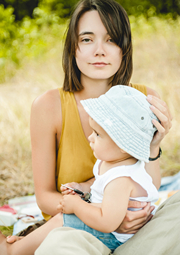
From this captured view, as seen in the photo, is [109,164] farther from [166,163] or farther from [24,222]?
[166,163]

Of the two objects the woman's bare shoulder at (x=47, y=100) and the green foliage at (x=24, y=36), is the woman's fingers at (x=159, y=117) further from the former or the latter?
the green foliage at (x=24, y=36)

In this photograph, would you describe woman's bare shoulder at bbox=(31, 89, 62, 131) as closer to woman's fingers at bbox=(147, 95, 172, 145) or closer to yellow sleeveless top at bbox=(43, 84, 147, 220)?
yellow sleeveless top at bbox=(43, 84, 147, 220)

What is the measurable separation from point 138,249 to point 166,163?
221 cm

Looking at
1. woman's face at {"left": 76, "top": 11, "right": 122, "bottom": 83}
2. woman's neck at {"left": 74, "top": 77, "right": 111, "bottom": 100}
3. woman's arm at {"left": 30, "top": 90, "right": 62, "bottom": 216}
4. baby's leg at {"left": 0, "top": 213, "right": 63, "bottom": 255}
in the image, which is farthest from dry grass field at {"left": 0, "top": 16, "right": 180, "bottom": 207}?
woman's face at {"left": 76, "top": 11, "right": 122, "bottom": 83}

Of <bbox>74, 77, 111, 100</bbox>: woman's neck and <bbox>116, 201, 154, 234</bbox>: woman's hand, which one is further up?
<bbox>74, 77, 111, 100</bbox>: woman's neck

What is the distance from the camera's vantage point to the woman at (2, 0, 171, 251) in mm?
1543

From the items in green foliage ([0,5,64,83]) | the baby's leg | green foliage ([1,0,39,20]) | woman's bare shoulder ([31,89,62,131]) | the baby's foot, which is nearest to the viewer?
the baby's leg

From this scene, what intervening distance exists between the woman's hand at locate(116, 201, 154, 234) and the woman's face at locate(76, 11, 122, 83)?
2.43 ft

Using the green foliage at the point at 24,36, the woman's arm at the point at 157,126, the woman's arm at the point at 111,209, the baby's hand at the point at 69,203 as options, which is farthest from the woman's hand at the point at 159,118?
the green foliage at the point at 24,36

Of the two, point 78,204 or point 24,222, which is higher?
point 78,204

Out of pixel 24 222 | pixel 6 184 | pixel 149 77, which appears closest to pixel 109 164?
pixel 24 222

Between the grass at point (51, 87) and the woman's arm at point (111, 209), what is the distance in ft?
5.53

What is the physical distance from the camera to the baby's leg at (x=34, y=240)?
131 cm

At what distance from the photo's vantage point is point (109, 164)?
1.23 meters
